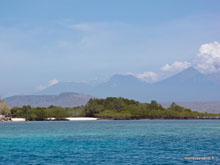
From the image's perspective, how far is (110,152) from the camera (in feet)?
225

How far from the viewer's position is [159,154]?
6569cm

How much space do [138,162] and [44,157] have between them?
48.4ft

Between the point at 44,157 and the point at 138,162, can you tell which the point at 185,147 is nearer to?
the point at 138,162

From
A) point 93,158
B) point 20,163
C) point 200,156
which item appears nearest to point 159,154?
point 200,156

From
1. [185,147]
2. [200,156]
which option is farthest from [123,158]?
[185,147]

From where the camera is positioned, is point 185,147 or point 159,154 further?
point 185,147

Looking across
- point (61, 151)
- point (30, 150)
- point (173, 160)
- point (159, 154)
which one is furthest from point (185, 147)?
point (30, 150)

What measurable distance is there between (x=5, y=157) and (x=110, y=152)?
16578mm

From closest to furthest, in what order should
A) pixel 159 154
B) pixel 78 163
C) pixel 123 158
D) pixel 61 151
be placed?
pixel 78 163 < pixel 123 158 < pixel 159 154 < pixel 61 151

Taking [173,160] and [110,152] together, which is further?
[110,152]

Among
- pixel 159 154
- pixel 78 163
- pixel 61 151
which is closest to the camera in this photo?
pixel 78 163

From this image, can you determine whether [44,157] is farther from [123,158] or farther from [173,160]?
[173,160]

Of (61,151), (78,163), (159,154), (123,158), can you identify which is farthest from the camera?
(61,151)

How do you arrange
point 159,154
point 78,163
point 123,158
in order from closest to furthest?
1. point 78,163
2. point 123,158
3. point 159,154
